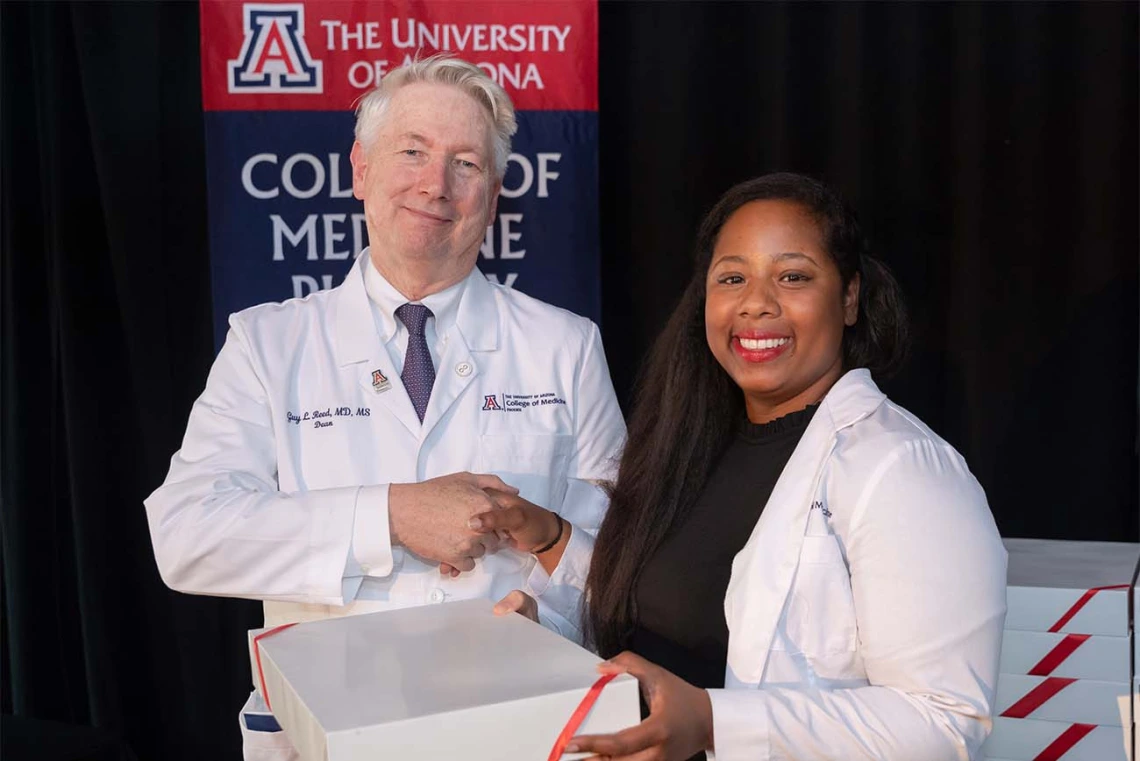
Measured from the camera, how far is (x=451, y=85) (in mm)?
2080

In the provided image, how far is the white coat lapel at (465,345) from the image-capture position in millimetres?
2061

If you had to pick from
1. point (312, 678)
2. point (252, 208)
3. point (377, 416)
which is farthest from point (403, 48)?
point (312, 678)

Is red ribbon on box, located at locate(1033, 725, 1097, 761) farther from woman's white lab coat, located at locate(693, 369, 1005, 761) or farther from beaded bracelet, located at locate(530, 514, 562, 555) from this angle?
beaded bracelet, located at locate(530, 514, 562, 555)

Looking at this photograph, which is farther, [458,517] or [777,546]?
[458,517]

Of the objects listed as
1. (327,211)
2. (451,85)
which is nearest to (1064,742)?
(451,85)

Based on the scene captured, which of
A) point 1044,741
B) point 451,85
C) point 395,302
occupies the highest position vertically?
point 451,85

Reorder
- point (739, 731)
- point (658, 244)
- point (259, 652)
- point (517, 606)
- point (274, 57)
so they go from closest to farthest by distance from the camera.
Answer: point (739, 731)
point (259, 652)
point (517, 606)
point (274, 57)
point (658, 244)

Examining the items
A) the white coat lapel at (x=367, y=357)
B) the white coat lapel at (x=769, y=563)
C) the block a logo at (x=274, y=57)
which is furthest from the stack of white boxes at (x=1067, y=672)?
the block a logo at (x=274, y=57)

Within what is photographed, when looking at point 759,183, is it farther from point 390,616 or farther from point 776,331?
point 390,616

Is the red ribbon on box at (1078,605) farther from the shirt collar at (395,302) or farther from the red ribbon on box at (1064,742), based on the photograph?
the shirt collar at (395,302)

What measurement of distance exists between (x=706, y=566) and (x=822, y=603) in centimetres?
26

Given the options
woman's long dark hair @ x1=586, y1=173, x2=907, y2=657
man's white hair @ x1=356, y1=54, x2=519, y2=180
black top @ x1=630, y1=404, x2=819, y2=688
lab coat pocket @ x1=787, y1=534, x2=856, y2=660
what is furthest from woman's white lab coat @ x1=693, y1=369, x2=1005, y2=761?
man's white hair @ x1=356, y1=54, x2=519, y2=180

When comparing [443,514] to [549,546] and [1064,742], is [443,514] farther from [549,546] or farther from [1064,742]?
[1064,742]

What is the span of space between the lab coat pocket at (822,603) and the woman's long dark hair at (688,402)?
34cm
